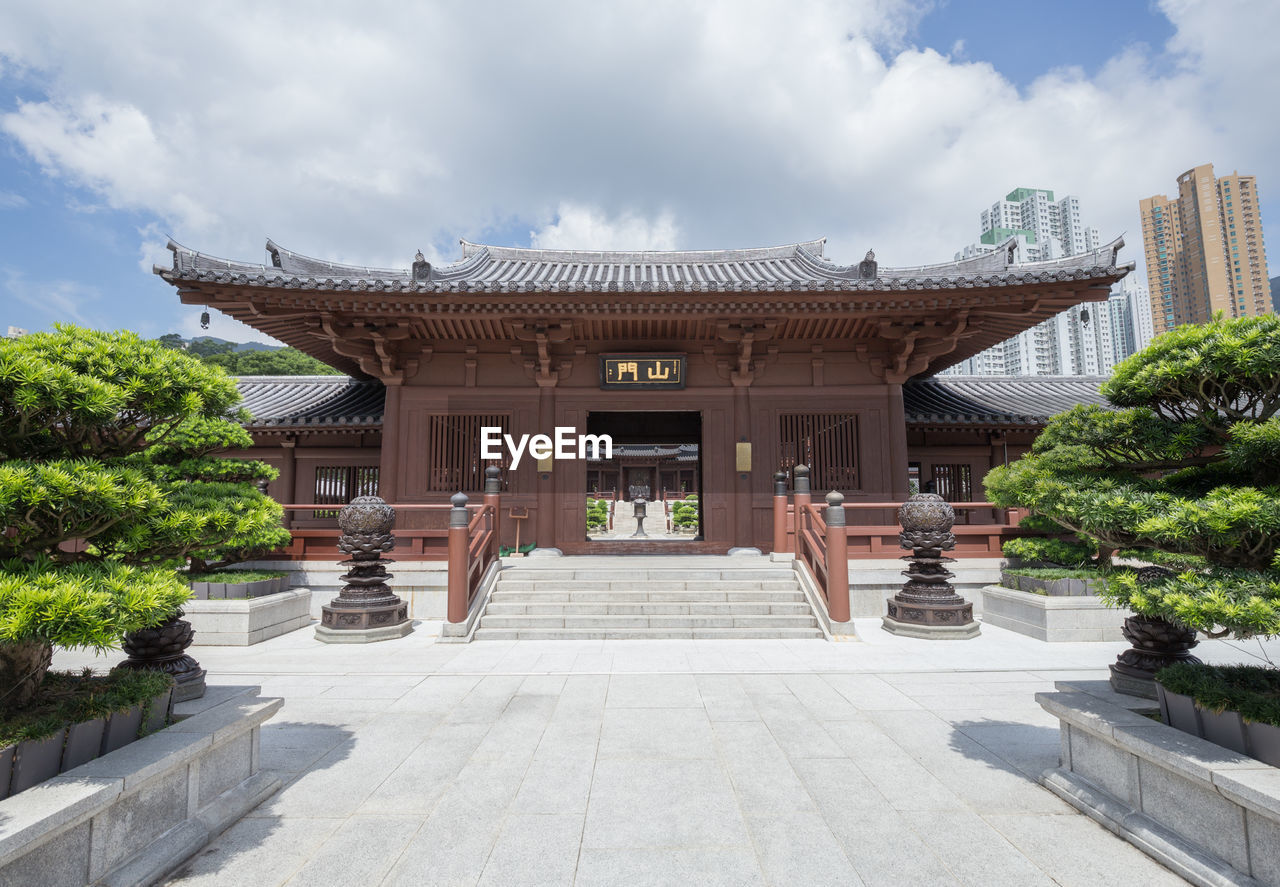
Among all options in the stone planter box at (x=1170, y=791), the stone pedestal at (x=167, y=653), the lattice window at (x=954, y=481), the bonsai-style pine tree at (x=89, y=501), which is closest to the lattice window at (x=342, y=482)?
the stone pedestal at (x=167, y=653)

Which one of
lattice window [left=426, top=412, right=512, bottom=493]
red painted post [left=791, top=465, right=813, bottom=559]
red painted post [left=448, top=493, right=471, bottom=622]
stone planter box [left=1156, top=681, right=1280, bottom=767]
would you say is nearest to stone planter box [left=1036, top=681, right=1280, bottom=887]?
stone planter box [left=1156, top=681, right=1280, bottom=767]

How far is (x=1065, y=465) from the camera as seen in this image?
396 centimetres

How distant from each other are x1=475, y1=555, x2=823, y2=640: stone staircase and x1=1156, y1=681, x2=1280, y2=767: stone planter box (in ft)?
15.7

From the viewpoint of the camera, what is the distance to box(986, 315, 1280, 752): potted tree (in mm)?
2812

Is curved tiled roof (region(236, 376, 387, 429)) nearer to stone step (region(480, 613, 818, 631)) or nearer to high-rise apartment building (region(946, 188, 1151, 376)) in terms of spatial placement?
stone step (region(480, 613, 818, 631))

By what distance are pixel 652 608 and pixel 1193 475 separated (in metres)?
6.07

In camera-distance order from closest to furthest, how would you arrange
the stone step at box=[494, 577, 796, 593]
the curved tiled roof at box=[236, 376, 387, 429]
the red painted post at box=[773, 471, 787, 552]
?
the stone step at box=[494, 577, 796, 593]
the red painted post at box=[773, 471, 787, 552]
the curved tiled roof at box=[236, 376, 387, 429]

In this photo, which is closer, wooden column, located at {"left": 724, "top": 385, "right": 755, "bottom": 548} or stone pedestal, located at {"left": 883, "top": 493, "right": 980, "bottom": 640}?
stone pedestal, located at {"left": 883, "top": 493, "right": 980, "bottom": 640}

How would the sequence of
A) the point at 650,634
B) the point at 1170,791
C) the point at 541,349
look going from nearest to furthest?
the point at 1170,791, the point at 650,634, the point at 541,349

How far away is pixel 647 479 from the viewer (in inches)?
1565

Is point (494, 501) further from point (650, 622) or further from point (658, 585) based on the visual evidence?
point (650, 622)

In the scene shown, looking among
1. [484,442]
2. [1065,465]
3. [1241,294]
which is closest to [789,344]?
[484,442]

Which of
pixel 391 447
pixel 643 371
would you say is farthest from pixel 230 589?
pixel 643 371

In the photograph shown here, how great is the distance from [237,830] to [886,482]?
10469mm
